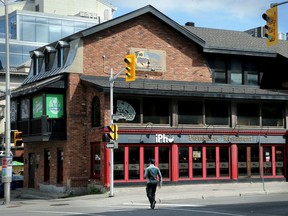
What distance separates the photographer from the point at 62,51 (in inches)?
1407

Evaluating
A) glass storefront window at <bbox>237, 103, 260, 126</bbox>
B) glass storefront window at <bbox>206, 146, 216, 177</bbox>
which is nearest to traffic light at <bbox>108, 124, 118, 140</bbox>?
glass storefront window at <bbox>206, 146, 216, 177</bbox>

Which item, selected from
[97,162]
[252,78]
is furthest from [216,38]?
[97,162]

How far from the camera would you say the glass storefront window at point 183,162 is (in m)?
33.6

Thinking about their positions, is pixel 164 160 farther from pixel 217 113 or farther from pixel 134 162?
pixel 217 113

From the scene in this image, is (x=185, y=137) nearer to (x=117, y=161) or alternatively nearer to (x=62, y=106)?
(x=117, y=161)

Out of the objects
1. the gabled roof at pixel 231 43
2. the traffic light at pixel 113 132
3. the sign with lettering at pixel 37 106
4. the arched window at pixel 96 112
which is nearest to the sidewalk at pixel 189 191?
the traffic light at pixel 113 132

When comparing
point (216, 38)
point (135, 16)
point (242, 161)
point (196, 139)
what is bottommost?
point (242, 161)

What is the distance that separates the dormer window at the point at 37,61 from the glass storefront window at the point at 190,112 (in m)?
10.9

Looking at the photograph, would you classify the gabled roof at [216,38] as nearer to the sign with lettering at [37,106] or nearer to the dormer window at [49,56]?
the dormer window at [49,56]

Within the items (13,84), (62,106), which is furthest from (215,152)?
(13,84)

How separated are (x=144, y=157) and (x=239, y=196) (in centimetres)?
608

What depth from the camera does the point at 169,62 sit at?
117 ft

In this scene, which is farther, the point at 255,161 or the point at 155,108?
the point at 255,161

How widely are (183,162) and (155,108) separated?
357 cm
